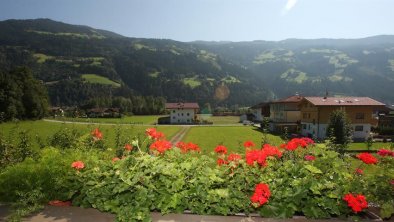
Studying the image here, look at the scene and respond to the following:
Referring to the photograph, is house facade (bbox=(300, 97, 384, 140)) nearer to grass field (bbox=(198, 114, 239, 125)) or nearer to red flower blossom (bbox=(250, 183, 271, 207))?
grass field (bbox=(198, 114, 239, 125))

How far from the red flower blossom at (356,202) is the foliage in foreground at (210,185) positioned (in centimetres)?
1

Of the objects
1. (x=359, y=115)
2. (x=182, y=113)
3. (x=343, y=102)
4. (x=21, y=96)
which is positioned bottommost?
(x=182, y=113)

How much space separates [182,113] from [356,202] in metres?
97.0

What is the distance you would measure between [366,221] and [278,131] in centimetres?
6181

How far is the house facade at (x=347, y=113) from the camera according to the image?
179 ft

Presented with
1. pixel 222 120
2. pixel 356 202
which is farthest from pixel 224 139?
pixel 222 120

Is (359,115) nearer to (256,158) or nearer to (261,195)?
(256,158)

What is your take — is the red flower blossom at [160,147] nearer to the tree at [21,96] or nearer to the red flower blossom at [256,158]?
the red flower blossom at [256,158]

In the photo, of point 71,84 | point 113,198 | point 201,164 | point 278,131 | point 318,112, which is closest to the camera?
point 113,198

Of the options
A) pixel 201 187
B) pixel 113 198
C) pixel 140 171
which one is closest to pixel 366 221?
pixel 201 187

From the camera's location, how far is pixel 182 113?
101125 mm

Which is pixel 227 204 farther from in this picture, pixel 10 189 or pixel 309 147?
pixel 10 189

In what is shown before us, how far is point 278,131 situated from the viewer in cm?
6462

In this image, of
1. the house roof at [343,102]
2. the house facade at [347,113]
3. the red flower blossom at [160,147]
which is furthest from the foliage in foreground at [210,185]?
the house roof at [343,102]
